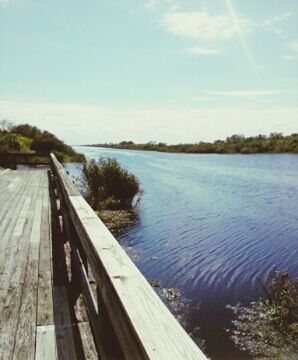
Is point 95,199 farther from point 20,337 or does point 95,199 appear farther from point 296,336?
point 20,337

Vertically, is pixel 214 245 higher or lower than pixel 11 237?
lower

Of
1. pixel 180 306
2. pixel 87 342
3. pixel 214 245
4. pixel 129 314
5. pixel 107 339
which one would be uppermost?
pixel 129 314

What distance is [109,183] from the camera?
1889cm

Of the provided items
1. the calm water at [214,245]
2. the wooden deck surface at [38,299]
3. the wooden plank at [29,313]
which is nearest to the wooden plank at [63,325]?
the wooden deck surface at [38,299]

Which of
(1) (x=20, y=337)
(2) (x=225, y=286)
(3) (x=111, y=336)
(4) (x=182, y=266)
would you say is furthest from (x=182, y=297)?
(3) (x=111, y=336)

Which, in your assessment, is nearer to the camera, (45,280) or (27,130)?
(45,280)

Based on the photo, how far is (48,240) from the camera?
617cm

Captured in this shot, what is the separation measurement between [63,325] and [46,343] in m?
0.32

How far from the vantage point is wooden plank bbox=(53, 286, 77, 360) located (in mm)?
2943

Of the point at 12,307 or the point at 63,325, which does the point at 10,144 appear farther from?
the point at 63,325

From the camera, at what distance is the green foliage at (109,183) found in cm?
1872

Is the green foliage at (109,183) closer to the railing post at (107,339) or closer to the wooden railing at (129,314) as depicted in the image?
the wooden railing at (129,314)

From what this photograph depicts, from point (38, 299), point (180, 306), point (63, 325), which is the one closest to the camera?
point (63, 325)

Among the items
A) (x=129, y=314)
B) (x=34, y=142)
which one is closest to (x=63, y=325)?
(x=129, y=314)
